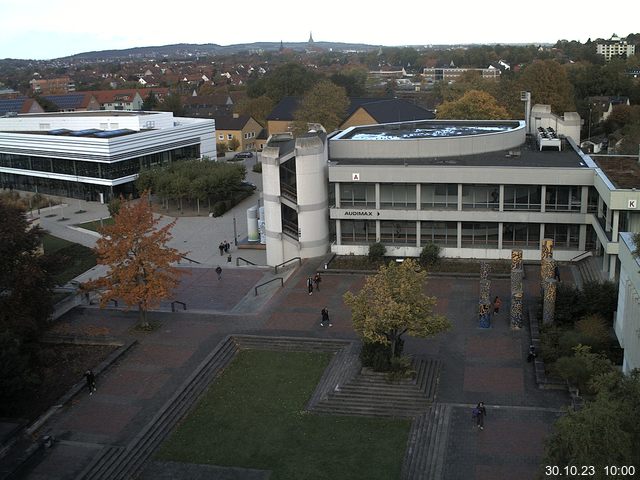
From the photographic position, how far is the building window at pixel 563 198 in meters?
41.5

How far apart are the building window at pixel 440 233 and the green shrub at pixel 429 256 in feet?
4.52

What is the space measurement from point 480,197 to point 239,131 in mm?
63871

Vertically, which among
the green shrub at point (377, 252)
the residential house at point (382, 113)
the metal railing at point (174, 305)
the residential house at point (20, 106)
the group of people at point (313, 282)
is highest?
the residential house at point (20, 106)

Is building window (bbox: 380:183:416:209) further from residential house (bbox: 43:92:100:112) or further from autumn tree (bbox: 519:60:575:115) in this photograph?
residential house (bbox: 43:92:100:112)

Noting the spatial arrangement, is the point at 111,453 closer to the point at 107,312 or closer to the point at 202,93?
the point at 107,312

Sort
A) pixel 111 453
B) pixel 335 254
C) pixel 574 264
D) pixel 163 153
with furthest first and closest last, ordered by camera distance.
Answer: pixel 163 153 < pixel 335 254 < pixel 574 264 < pixel 111 453

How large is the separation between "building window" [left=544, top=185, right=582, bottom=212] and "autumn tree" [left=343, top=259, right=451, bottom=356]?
17.0 m

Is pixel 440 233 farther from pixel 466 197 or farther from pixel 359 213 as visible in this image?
pixel 359 213

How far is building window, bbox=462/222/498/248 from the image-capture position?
142 ft

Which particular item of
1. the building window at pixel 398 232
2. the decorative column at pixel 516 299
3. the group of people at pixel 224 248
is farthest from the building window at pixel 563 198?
the group of people at pixel 224 248

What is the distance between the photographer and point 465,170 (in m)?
42.1

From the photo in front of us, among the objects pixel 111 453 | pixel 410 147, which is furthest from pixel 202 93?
pixel 111 453

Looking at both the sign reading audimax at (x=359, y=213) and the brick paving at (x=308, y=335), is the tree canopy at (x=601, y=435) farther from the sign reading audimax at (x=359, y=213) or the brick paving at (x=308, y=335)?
the sign reading audimax at (x=359, y=213)

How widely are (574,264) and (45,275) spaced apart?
95.6 ft
